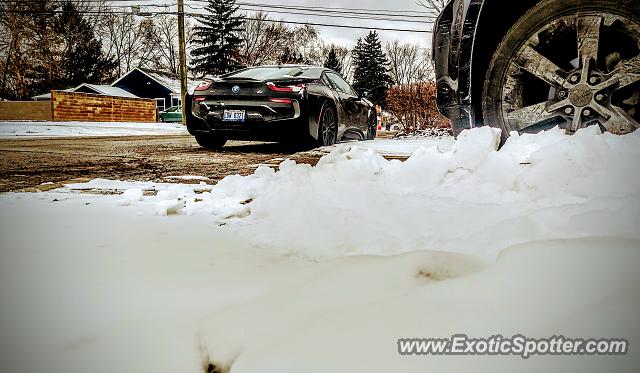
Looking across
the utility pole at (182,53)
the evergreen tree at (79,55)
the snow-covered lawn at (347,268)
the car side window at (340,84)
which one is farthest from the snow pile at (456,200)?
the evergreen tree at (79,55)

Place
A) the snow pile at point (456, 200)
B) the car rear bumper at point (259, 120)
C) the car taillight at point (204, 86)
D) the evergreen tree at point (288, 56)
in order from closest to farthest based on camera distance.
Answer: the snow pile at point (456, 200) → the car rear bumper at point (259, 120) → the car taillight at point (204, 86) → the evergreen tree at point (288, 56)

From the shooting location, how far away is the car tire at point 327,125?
525 cm

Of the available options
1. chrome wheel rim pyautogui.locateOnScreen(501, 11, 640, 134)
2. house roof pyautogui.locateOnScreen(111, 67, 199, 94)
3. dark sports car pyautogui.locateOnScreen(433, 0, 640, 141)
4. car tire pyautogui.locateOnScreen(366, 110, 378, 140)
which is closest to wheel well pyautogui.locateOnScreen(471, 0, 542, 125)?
dark sports car pyautogui.locateOnScreen(433, 0, 640, 141)

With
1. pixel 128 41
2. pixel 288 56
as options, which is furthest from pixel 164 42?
pixel 288 56

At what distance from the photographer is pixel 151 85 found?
1522 inches

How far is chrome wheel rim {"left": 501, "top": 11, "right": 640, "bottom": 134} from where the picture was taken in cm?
178

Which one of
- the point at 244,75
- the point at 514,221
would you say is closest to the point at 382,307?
the point at 514,221

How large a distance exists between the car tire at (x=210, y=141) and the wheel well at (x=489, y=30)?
4.02 metres

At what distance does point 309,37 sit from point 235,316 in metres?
42.9

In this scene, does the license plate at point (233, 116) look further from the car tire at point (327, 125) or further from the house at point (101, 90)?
the house at point (101, 90)

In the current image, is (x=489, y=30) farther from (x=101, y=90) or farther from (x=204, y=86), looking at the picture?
(x=101, y=90)

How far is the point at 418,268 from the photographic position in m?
1.00

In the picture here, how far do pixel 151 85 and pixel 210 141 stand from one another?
3686cm

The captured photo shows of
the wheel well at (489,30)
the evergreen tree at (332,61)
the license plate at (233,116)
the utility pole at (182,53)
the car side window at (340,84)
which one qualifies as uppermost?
the evergreen tree at (332,61)
